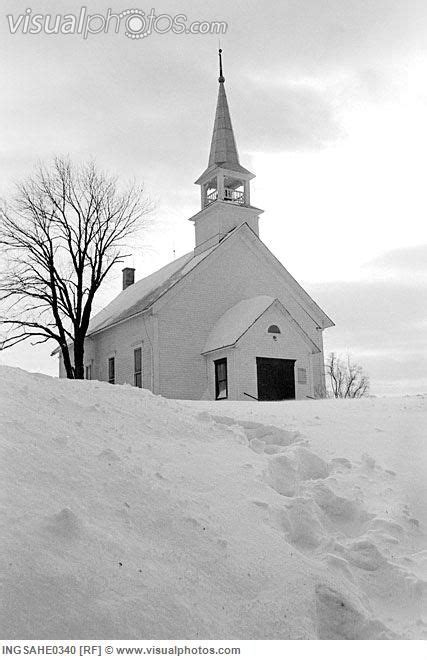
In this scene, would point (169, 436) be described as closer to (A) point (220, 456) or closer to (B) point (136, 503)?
(A) point (220, 456)

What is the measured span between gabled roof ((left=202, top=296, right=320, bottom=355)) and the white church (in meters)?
0.03

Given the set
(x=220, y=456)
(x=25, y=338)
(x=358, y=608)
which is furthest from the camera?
(x=25, y=338)

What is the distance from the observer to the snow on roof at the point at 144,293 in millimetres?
16125

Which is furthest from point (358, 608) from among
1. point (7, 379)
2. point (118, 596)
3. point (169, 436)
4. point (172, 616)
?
point (7, 379)

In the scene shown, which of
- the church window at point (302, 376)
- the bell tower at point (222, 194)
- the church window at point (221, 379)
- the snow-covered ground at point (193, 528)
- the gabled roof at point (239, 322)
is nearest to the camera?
the snow-covered ground at point (193, 528)

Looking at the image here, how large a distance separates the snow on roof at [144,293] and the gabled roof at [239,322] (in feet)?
4.86

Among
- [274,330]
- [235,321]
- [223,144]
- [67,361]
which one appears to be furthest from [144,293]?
[223,144]

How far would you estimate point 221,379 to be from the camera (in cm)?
1519

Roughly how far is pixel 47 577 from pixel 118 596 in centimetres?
36

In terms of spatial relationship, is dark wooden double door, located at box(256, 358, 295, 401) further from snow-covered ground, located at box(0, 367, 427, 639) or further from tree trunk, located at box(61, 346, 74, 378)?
snow-covered ground, located at box(0, 367, 427, 639)

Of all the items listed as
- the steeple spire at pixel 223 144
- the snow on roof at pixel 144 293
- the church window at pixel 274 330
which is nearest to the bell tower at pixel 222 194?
the steeple spire at pixel 223 144

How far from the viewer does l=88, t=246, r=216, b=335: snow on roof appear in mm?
16125

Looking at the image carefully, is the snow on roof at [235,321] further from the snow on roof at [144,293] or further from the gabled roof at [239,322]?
the snow on roof at [144,293]

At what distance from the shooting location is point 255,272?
55.8ft
